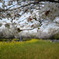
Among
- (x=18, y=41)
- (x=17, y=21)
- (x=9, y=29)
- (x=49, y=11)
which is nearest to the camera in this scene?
(x=49, y=11)

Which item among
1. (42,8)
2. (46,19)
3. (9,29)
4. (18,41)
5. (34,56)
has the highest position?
(42,8)

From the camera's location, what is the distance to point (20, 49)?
3119mm

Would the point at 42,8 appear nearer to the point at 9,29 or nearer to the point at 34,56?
the point at 9,29

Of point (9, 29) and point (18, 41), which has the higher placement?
point (9, 29)

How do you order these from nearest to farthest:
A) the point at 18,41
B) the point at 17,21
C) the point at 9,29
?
the point at 17,21
the point at 9,29
the point at 18,41

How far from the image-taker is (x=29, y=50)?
10.2 feet

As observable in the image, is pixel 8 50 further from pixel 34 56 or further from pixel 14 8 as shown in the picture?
pixel 14 8

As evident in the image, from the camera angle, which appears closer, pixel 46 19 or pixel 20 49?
pixel 46 19

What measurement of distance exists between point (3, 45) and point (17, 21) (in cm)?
105

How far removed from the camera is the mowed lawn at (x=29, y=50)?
2.97 meters

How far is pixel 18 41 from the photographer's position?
2.98 metres

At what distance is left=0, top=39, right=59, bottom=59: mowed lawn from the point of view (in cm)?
297

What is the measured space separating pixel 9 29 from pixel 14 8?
0.39m

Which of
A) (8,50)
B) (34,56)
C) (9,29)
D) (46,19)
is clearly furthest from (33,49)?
(46,19)
